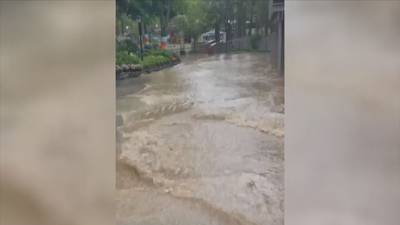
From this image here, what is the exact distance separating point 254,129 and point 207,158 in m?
0.28

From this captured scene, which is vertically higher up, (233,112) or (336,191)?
(233,112)

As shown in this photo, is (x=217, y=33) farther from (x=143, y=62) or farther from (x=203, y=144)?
(x=203, y=144)

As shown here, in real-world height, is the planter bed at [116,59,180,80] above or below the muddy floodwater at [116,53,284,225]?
above

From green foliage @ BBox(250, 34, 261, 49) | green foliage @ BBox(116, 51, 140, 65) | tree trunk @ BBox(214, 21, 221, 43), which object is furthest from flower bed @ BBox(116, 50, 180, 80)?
green foliage @ BBox(250, 34, 261, 49)

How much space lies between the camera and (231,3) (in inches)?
85.8

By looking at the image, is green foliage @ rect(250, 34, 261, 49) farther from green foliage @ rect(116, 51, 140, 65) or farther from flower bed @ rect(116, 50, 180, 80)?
green foliage @ rect(116, 51, 140, 65)

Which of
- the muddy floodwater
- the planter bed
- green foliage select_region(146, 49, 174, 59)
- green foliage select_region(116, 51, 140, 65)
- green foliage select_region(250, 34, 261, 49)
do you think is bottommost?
the muddy floodwater

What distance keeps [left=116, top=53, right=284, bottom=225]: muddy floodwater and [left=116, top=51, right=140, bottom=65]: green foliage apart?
9 centimetres

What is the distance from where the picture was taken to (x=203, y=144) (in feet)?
7.09

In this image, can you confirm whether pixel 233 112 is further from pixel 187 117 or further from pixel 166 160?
pixel 166 160

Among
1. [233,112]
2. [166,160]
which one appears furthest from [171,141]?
[233,112]

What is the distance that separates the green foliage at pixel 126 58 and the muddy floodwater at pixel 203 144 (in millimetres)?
93

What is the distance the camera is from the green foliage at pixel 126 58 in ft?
7.12

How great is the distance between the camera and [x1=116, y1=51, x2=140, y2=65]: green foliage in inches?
85.4
